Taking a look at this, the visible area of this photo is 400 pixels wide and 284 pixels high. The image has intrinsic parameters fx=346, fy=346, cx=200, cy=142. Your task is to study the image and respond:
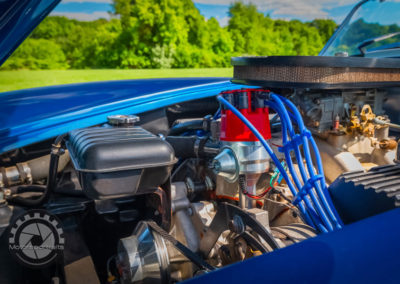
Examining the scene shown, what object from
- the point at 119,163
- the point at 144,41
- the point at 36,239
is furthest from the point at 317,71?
the point at 144,41

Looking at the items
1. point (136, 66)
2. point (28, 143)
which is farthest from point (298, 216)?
point (136, 66)

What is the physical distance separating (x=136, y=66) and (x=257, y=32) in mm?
7893

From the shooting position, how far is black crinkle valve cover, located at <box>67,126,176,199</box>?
0.83 m

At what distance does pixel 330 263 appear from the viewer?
516 mm

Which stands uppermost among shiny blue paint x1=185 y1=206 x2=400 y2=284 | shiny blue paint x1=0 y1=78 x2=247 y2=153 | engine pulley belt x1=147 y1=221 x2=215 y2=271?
shiny blue paint x1=0 y1=78 x2=247 y2=153

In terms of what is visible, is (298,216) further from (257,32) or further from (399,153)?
(257,32)

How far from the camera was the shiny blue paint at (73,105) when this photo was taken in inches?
46.4

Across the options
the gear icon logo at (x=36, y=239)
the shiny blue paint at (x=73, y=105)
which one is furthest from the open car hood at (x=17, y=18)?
the gear icon logo at (x=36, y=239)

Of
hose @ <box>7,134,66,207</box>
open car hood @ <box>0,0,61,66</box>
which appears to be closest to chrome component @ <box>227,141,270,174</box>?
hose @ <box>7,134,66,207</box>

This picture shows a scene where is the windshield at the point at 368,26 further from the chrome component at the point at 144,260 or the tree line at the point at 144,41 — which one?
the tree line at the point at 144,41

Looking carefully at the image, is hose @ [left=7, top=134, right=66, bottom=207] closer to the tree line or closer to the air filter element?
the air filter element

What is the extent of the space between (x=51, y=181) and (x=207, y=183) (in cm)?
55

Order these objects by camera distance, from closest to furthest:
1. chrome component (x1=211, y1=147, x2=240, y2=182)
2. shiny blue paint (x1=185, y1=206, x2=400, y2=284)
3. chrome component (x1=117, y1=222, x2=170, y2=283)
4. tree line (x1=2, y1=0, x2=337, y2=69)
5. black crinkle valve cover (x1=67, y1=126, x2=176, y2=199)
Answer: shiny blue paint (x1=185, y1=206, x2=400, y2=284) → black crinkle valve cover (x1=67, y1=126, x2=176, y2=199) → chrome component (x1=117, y1=222, x2=170, y2=283) → chrome component (x1=211, y1=147, x2=240, y2=182) → tree line (x1=2, y1=0, x2=337, y2=69)

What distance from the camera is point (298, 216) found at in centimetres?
112
